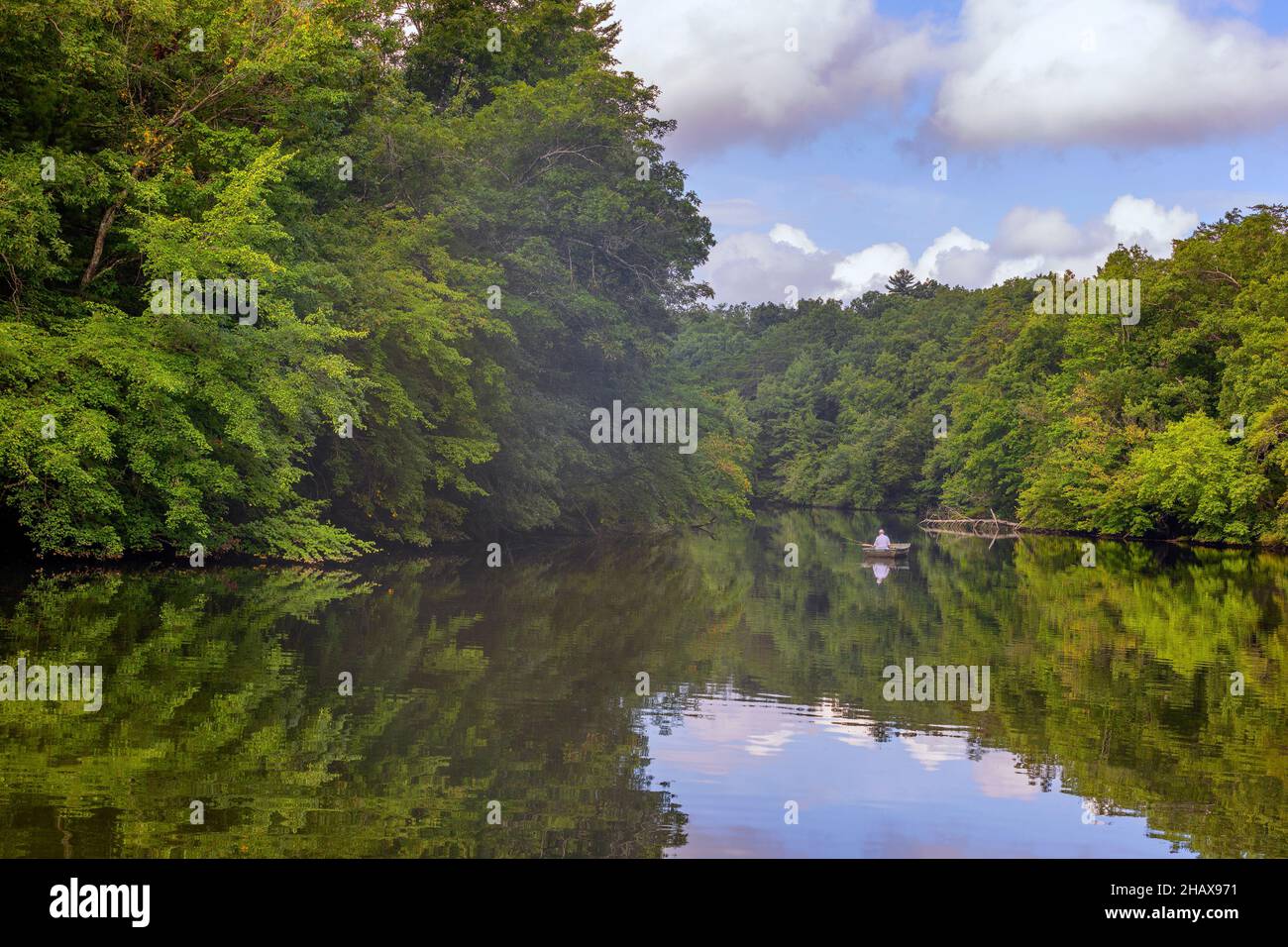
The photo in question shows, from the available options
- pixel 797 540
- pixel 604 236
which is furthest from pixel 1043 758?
pixel 797 540

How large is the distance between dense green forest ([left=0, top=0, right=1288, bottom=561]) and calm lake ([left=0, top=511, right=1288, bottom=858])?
9.41ft

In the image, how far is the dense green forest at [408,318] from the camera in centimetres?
2131

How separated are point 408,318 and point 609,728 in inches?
724

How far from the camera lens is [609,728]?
38.8 ft

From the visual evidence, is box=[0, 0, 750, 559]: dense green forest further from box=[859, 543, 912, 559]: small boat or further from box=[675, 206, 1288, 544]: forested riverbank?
box=[859, 543, 912, 559]: small boat

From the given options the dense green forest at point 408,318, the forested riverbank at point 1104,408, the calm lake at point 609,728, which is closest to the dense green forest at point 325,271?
the dense green forest at point 408,318

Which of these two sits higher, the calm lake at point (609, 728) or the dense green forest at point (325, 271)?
the dense green forest at point (325, 271)

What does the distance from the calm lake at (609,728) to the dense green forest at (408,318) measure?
9.41 ft

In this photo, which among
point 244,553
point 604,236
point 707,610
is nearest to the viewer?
point 707,610

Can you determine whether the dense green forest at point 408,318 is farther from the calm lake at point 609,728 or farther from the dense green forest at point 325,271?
the calm lake at point 609,728

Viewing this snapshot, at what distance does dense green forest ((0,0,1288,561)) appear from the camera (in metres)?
21.3

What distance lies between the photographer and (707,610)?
2283cm
